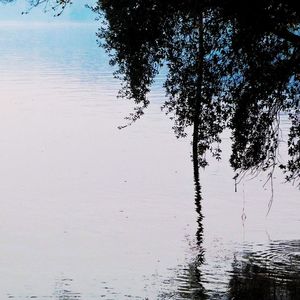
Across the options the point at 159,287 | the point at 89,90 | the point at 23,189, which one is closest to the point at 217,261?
the point at 159,287

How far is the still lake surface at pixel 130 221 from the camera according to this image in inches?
784

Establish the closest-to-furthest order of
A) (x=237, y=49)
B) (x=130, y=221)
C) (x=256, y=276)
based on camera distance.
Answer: (x=237, y=49), (x=256, y=276), (x=130, y=221)

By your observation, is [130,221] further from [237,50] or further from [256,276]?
[237,50]

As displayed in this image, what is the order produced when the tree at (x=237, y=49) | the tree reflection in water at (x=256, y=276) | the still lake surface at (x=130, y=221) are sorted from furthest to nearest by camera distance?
the still lake surface at (x=130, y=221) → the tree reflection in water at (x=256, y=276) → the tree at (x=237, y=49)

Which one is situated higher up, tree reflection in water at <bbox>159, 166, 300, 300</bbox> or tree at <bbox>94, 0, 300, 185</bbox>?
tree at <bbox>94, 0, 300, 185</bbox>

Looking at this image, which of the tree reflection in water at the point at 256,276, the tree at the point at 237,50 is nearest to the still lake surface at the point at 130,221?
the tree reflection in water at the point at 256,276

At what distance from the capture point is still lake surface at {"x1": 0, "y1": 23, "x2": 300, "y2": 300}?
65.4 ft

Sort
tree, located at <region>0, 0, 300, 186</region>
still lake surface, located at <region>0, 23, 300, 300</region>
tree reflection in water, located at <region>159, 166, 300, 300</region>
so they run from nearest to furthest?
tree, located at <region>0, 0, 300, 186</region> → tree reflection in water, located at <region>159, 166, 300, 300</region> → still lake surface, located at <region>0, 23, 300, 300</region>

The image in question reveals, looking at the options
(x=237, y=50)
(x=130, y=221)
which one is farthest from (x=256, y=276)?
(x=130, y=221)

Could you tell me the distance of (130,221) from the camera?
29.0 metres

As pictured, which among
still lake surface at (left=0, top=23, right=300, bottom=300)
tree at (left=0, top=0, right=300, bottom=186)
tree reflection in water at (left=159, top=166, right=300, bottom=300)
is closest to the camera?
tree at (left=0, top=0, right=300, bottom=186)

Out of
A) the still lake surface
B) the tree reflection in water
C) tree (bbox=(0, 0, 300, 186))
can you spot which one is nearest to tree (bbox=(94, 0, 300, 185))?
tree (bbox=(0, 0, 300, 186))

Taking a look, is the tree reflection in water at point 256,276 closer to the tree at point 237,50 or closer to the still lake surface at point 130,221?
the still lake surface at point 130,221

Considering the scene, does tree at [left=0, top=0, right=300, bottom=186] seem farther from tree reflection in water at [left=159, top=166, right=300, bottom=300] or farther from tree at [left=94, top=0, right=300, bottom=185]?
tree reflection in water at [left=159, top=166, right=300, bottom=300]
